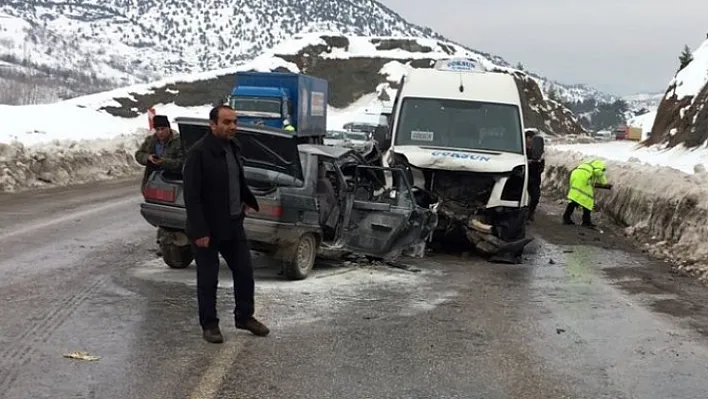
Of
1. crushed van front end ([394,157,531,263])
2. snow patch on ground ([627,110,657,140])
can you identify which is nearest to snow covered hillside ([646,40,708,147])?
snow patch on ground ([627,110,657,140])

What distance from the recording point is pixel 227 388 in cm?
514

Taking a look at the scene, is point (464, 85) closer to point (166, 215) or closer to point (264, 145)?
point (264, 145)

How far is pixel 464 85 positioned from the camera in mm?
12820

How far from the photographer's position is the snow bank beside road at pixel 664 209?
1106cm

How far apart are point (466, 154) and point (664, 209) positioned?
353cm

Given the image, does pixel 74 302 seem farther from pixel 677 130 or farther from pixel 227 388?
pixel 677 130

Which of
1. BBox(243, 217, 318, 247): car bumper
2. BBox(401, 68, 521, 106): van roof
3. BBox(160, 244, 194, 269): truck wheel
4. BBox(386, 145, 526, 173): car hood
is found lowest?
BBox(160, 244, 194, 269): truck wheel

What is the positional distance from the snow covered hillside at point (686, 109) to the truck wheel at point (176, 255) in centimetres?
2458

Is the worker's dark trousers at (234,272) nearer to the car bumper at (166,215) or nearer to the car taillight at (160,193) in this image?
the car bumper at (166,215)

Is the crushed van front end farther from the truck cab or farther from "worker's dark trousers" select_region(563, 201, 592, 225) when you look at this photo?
the truck cab

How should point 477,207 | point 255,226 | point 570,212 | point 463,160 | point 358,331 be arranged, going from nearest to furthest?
point 358,331
point 255,226
point 463,160
point 477,207
point 570,212

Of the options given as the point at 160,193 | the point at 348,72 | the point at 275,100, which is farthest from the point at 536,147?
the point at 348,72

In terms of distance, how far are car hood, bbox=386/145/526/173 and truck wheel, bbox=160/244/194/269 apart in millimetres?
3690

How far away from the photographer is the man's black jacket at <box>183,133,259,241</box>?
5.96 metres
